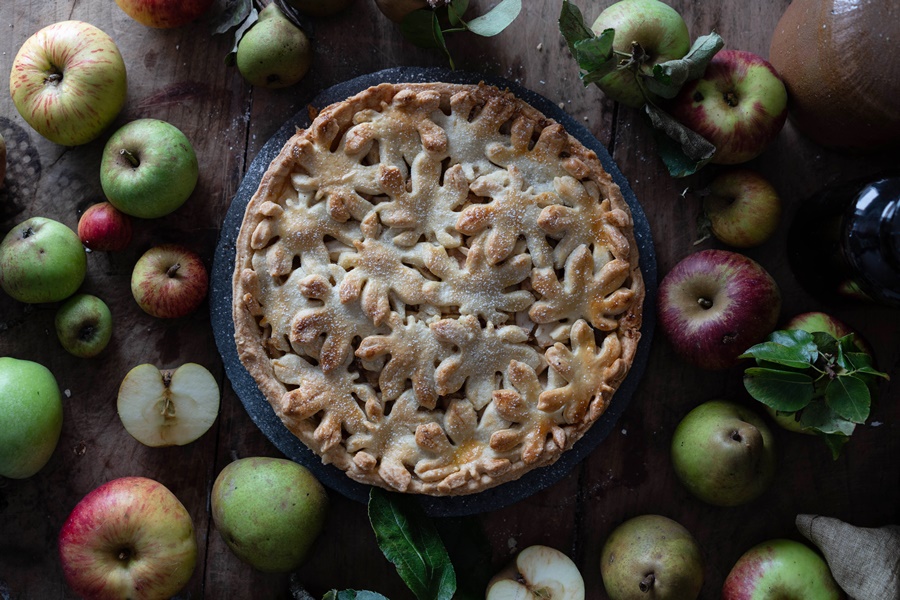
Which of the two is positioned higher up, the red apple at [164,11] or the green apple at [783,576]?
the red apple at [164,11]

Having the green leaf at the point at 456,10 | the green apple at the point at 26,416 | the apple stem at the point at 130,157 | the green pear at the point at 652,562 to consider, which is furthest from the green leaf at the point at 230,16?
the green pear at the point at 652,562

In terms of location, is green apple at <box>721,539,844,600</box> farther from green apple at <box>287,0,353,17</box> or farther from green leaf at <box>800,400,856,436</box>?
green apple at <box>287,0,353,17</box>

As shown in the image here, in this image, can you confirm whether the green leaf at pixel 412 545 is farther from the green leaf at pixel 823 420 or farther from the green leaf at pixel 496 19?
the green leaf at pixel 496 19

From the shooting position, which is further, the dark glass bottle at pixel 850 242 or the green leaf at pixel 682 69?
the green leaf at pixel 682 69

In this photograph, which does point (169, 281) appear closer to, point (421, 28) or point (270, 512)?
point (270, 512)

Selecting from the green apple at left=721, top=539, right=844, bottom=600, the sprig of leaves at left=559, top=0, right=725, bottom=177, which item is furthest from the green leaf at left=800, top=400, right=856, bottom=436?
the sprig of leaves at left=559, top=0, right=725, bottom=177

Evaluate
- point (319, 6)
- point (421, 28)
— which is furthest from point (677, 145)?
point (319, 6)

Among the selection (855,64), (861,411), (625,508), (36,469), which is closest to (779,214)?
(855,64)
